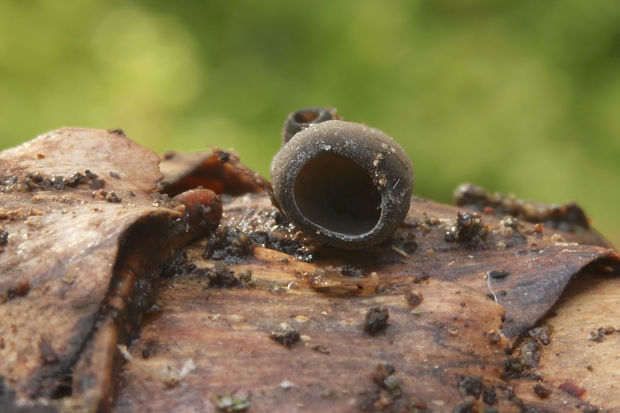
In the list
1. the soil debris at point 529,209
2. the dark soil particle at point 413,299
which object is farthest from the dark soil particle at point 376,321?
the soil debris at point 529,209

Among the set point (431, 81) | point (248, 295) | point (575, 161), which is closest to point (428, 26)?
point (431, 81)

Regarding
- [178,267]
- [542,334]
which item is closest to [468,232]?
[542,334]

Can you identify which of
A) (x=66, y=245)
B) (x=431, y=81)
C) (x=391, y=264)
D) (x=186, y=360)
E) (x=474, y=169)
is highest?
(x=431, y=81)

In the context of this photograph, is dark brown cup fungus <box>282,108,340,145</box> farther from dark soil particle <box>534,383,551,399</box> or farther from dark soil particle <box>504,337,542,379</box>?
dark soil particle <box>534,383,551,399</box>

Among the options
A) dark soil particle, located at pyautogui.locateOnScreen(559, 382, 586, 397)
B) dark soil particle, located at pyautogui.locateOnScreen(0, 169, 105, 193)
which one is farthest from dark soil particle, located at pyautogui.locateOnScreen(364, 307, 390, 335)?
dark soil particle, located at pyautogui.locateOnScreen(0, 169, 105, 193)

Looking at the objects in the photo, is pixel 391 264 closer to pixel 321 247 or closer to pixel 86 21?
pixel 321 247

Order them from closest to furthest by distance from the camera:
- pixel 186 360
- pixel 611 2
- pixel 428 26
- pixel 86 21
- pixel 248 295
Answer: pixel 186 360 → pixel 248 295 → pixel 611 2 → pixel 428 26 → pixel 86 21

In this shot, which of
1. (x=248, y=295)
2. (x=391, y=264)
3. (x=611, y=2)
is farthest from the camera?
(x=611, y=2)
